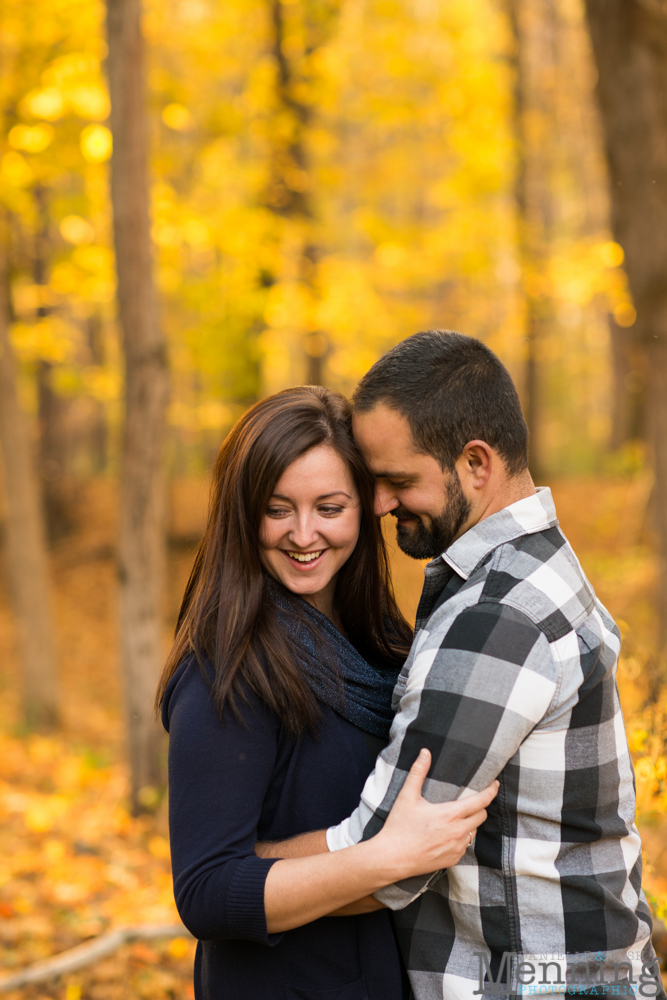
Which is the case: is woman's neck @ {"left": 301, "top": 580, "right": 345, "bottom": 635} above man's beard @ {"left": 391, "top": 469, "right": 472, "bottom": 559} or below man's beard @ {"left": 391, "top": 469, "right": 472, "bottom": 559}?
below

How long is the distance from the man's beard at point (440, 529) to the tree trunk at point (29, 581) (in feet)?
23.8

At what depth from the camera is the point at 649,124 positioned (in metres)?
5.03

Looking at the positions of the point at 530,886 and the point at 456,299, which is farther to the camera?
the point at 456,299

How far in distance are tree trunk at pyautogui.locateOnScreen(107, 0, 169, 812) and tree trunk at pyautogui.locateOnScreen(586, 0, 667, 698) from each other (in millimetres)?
3140

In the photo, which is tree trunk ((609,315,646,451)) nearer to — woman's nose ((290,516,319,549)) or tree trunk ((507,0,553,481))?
tree trunk ((507,0,553,481))

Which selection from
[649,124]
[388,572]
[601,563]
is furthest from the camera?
[601,563]

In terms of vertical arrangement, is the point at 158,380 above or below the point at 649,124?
below

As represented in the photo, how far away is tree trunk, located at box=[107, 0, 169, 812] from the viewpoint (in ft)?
17.9

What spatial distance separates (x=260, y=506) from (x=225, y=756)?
2.07 ft

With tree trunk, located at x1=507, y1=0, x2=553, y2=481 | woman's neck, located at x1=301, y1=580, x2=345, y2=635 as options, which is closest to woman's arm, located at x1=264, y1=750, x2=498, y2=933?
woman's neck, located at x1=301, y1=580, x2=345, y2=635

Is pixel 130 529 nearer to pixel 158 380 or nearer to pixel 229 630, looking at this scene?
pixel 158 380

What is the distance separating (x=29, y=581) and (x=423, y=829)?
7896mm

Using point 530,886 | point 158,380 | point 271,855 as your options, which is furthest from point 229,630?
point 158,380

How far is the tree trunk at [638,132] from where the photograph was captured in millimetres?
4938
